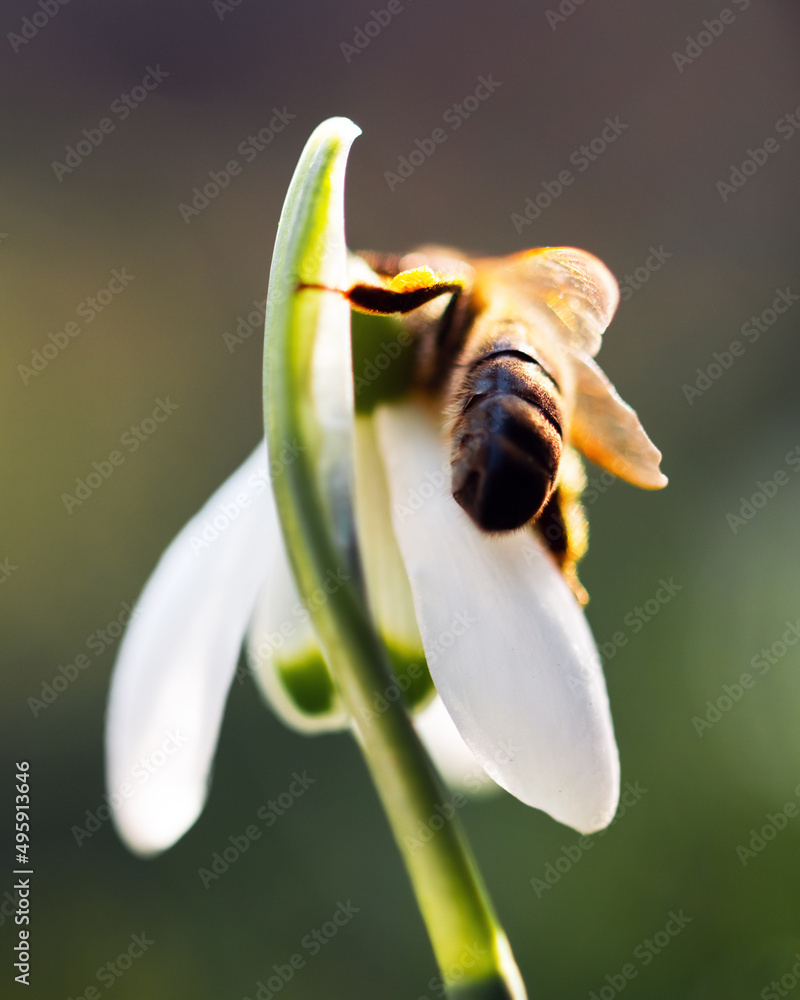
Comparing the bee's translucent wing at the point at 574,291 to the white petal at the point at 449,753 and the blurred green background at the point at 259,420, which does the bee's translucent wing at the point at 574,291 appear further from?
the blurred green background at the point at 259,420

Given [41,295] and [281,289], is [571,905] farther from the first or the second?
[41,295]

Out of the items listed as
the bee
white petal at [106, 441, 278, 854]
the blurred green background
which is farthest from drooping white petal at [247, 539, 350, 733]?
the blurred green background

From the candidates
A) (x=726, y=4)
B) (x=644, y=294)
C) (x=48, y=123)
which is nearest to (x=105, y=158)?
(x=48, y=123)

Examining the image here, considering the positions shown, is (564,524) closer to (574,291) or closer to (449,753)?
(574,291)

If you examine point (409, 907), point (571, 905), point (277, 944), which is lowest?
point (277, 944)

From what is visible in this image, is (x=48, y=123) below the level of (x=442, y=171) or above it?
below

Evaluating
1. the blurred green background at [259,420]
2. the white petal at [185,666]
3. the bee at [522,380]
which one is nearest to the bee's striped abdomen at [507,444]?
the bee at [522,380]

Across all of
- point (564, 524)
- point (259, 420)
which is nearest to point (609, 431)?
point (564, 524)
